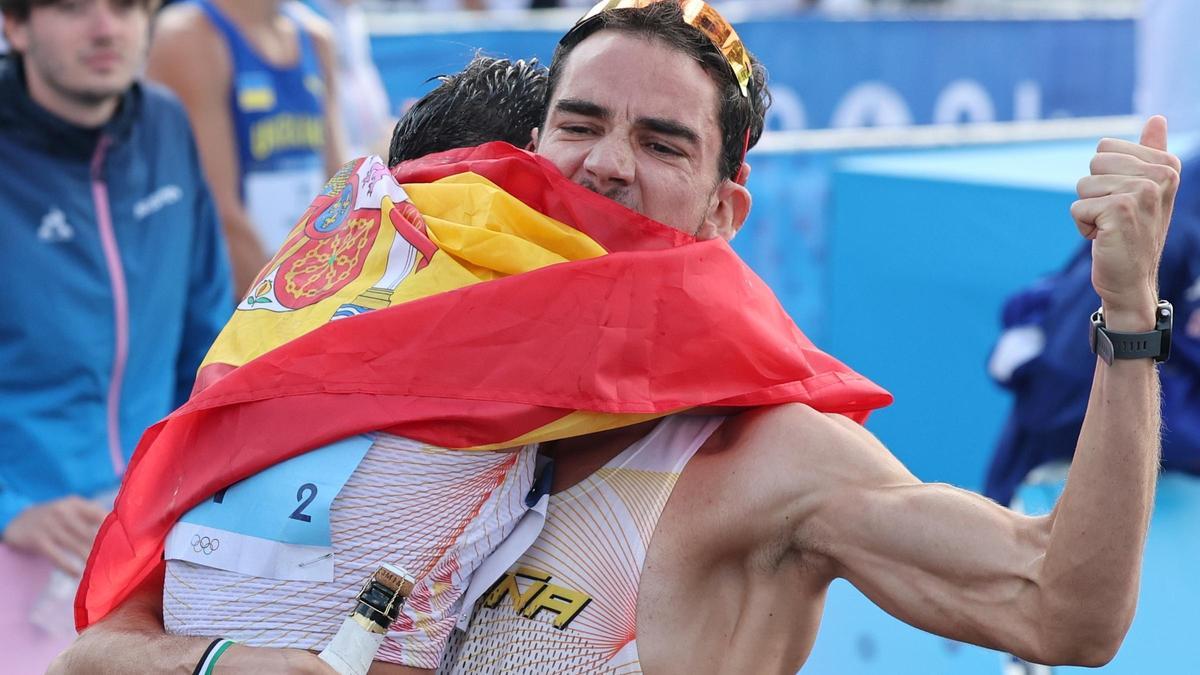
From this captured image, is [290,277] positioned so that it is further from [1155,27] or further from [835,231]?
[835,231]

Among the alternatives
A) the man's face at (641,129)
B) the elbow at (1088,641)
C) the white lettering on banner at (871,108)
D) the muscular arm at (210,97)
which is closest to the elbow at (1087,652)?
the elbow at (1088,641)

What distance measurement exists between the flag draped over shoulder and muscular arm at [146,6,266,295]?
322cm

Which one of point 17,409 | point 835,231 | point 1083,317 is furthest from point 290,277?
point 835,231

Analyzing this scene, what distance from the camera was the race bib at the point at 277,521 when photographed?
2.08m

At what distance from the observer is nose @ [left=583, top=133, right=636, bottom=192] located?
7.95 ft

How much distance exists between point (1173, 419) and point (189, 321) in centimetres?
298

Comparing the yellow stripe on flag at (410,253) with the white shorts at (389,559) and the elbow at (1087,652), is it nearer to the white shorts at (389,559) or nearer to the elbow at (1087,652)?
the white shorts at (389,559)

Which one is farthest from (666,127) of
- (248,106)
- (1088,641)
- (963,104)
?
(963,104)

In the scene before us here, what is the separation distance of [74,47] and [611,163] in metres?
2.50

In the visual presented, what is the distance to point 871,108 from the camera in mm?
8703

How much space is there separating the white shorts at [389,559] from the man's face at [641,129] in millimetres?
521

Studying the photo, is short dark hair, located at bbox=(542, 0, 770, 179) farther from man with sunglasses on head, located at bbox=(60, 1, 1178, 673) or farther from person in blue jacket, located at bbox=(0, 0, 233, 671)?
person in blue jacket, located at bbox=(0, 0, 233, 671)

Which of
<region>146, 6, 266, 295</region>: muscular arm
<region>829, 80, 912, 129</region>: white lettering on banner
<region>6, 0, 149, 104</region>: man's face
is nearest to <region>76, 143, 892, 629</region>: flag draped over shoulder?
<region>6, 0, 149, 104</region>: man's face

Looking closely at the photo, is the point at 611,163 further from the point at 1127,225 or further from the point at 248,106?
the point at 248,106
